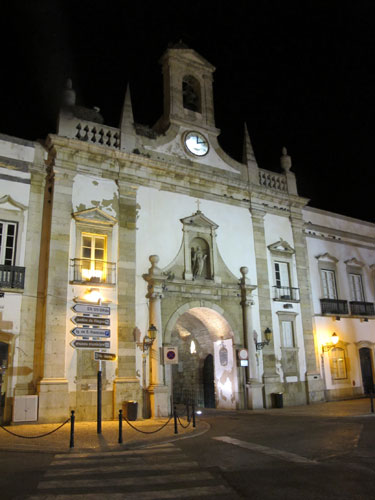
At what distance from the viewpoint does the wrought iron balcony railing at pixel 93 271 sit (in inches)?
599

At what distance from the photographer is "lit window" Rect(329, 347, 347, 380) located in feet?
69.3

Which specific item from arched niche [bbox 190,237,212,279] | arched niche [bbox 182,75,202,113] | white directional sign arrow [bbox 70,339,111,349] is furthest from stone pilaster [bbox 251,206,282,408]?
white directional sign arrow [bbox 70,339,111,349]

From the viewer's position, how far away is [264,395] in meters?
17.9

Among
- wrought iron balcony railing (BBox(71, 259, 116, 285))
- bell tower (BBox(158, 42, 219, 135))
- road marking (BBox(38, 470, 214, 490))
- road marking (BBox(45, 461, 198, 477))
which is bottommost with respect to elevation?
road marking (BBox(38, 470, 214, 490))

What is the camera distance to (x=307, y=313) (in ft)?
66.8

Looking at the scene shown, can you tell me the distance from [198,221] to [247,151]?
16.6 feet

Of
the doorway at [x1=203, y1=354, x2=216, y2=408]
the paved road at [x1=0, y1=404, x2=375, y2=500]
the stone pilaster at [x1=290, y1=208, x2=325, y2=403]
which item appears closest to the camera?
the paved road at [x1=0, y1=404, x2=375, y2=500]

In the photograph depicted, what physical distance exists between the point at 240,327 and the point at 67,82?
12.0 meters

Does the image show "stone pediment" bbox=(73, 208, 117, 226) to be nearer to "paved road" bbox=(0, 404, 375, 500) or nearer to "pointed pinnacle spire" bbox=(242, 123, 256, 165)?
"pointed pinnacle spire" bbox=(242, 123, 256, 165)

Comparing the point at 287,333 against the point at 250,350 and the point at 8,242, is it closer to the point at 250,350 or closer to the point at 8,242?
the point at 250,350

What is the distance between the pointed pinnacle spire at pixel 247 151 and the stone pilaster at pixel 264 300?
2474 mm

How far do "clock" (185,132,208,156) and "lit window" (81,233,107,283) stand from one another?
19.9ft

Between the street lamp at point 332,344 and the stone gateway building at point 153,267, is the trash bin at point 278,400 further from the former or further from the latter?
the street lamp at point 332,344

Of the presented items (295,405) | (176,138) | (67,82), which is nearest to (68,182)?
(67,82)
